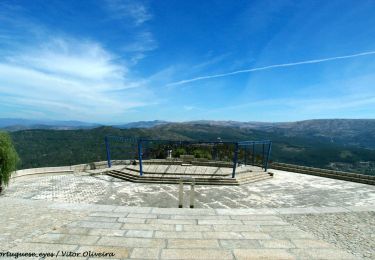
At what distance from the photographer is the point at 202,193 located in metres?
12.6

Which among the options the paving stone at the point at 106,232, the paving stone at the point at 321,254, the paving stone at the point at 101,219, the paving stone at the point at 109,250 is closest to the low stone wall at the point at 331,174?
the paving stone at the point at 321,254

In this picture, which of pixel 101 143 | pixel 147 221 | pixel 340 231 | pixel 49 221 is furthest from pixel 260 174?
pixel 101 143

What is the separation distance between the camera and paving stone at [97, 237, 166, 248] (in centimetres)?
632

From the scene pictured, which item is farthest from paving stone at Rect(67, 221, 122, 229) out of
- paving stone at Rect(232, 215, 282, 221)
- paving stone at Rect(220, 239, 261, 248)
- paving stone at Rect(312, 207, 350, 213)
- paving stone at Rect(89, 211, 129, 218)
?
paving stone at Rect(312, 207, 350, 213)

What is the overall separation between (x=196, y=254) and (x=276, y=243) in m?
2.09

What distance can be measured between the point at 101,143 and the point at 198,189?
80.4m

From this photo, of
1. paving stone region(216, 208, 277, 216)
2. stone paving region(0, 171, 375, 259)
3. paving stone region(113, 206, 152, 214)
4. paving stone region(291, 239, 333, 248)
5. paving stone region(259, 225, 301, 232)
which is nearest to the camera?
stone paving region(0, 171, 375, 259)

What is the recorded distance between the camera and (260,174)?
16.6m

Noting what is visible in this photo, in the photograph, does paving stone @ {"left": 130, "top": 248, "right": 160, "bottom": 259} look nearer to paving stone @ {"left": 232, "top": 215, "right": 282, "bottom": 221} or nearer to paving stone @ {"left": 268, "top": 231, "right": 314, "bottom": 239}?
paving stone @ {"left": 268, "top": 231, "right": 314, "bottom": 239}

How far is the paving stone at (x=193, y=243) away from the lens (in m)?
6.34

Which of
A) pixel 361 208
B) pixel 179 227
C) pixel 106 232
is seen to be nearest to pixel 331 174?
pixel 361 208

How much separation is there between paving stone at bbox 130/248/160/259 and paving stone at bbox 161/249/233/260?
0.49 ft

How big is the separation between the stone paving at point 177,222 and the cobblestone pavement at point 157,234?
0.07ft

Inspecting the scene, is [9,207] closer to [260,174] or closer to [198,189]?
[198,189]
